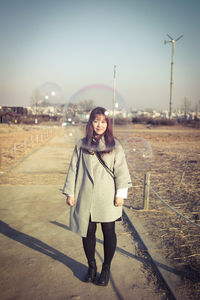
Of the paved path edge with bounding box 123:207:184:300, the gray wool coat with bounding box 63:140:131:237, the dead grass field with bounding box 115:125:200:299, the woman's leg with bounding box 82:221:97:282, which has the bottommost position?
the dead grass field with bounding box 115:125:200:299

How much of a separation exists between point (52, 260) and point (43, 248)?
1.10 feet

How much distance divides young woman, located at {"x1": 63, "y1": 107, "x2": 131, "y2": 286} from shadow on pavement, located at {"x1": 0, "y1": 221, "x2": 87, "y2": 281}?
63 cm

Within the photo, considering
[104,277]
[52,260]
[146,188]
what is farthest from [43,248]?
[146,188]

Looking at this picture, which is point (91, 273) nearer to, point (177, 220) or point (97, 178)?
point (97, 178)

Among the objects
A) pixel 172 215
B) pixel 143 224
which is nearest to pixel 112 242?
pixel 143 224

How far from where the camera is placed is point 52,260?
3.06 metres

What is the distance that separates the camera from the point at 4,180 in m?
7.24

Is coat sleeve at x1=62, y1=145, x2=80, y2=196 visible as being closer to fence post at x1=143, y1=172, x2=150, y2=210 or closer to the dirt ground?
the dirt ground

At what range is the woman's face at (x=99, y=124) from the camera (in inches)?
98.4

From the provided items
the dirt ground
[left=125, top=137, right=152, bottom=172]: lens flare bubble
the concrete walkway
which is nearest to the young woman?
the concrete walkway

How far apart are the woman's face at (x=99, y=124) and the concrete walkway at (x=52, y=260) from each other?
1.65 meters

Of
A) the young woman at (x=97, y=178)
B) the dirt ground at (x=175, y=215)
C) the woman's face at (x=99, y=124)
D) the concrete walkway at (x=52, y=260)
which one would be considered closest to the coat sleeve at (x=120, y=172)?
the young woman at (x=97, y=178)

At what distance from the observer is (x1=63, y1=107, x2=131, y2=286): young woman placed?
2.46 meters

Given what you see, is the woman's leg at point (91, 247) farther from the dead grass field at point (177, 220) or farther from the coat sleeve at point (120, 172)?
the dead grass field at point (177, 220)
